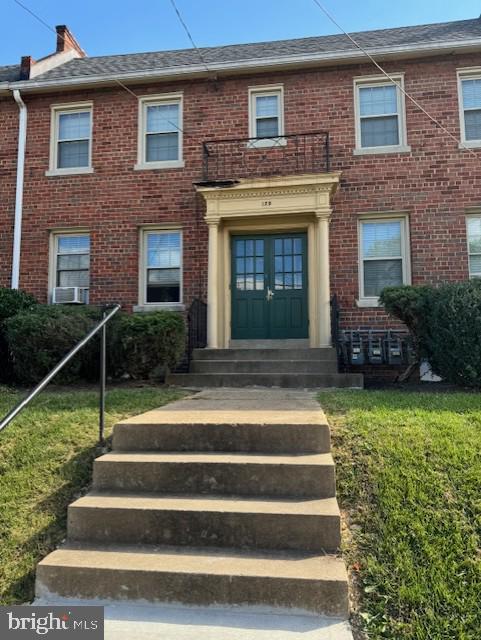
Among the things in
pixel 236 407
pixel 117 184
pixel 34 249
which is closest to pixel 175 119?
pixel 117 184

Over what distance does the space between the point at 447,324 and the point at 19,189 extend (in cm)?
881

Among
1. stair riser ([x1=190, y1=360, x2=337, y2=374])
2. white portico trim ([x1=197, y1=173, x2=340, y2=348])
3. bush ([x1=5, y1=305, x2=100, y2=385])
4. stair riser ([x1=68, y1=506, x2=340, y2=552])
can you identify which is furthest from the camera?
white portico trim ([x1=197, y1=173, x2=340, y2=348])

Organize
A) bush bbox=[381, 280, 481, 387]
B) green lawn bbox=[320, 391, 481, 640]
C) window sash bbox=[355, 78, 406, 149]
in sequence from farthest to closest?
1. window sash bbox=[355, 78, 406, 149]
2. bush bbox=[381, 280, 481, 387]
3. green lawn bbox=[320, 391, 481, 640]

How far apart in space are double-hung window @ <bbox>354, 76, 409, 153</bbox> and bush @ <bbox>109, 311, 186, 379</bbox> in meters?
5.15

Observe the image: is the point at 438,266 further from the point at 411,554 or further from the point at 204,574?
the point at 204,574

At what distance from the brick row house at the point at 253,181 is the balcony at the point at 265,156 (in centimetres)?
3

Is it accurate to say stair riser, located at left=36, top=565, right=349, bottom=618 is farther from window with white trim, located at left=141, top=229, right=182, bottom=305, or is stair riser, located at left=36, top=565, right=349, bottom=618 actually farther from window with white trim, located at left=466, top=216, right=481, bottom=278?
window with white trim, located at left=466, top=216, right=481, bottom=278

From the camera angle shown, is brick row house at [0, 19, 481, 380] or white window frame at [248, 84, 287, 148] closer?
brick row house at [0, 19, 481, 380]

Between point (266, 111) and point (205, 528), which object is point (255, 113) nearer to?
point (266, 111)

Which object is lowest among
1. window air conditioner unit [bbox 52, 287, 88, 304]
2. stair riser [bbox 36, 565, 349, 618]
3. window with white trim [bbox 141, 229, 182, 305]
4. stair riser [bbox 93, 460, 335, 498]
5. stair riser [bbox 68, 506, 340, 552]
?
stair riser [bbox 36, 565, 349, 618]

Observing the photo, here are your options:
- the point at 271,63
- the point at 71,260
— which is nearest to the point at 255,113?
the point at 271,63

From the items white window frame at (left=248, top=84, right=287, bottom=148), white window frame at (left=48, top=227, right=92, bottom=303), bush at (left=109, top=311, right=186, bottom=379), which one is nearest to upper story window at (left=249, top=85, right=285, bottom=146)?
white window frame at (left=248, top=84, right=287, bottom=148)

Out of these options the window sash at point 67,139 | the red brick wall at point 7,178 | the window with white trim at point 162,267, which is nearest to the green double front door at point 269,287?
the window with white trim at point 162,267

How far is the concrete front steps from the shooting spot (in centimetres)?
752
